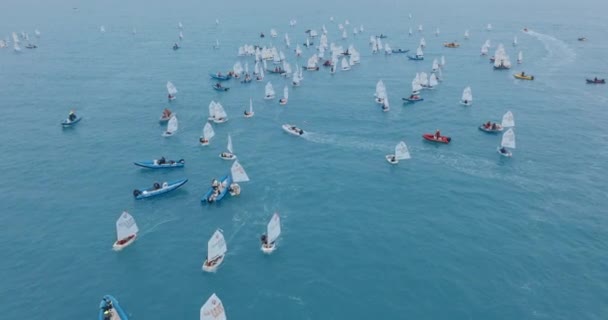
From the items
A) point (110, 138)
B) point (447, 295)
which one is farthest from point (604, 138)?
point (110, 138)

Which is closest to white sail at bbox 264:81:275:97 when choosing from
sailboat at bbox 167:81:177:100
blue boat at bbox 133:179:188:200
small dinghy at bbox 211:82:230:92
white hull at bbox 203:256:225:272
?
small dinghy at bbox 211:82:230:92

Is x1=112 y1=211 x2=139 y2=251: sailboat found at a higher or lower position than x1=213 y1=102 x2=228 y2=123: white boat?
lower

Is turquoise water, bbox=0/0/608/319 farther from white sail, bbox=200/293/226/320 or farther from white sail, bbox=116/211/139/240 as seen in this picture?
white sail, bbox=200/293/226/320

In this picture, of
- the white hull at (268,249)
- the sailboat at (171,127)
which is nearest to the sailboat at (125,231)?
the white hull at (268,249)

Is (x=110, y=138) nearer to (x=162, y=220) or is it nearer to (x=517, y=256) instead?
(x=162, y=220)

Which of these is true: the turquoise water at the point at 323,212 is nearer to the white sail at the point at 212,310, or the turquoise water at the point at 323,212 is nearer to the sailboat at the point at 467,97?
the sailboat at the point at 467,97

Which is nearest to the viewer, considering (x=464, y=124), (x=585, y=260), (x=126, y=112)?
(x=585, y=260)
